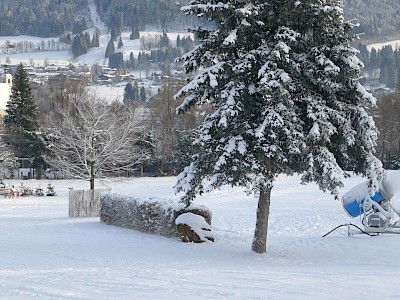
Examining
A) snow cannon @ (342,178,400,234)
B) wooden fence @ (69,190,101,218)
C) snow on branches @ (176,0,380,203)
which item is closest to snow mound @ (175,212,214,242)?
snow on branches @ (176,0,380,203)

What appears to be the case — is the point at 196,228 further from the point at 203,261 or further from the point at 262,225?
the point at 203,261

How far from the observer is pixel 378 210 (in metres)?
17.4

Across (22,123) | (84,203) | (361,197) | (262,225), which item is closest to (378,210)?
(361,197)

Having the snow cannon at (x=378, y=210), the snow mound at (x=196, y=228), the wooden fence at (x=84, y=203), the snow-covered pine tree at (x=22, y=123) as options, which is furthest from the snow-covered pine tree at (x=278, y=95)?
the snow-covered pine tree at (x=22, y=123)

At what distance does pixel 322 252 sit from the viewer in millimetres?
15664

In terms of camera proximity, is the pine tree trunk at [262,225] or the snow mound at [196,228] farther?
the snow mound at [196,228]

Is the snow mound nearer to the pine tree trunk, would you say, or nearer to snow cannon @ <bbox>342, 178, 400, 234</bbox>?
the pine tree trunk

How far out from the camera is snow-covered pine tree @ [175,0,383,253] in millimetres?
13508

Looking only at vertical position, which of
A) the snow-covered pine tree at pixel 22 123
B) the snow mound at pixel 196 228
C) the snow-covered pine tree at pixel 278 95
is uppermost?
the snow-covered pine tree at pixel 278 95

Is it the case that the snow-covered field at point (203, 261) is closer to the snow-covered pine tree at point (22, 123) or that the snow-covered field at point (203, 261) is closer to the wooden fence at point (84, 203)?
the wooden fence at point (84, 203)

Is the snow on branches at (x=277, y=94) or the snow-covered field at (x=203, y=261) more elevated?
the snow on branches at (x=277, y=94)

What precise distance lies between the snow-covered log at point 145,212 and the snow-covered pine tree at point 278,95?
4048mm

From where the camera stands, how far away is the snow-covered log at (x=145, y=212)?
18516 mm

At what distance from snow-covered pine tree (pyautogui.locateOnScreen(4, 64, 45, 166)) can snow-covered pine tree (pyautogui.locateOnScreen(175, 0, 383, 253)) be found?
134 ft
